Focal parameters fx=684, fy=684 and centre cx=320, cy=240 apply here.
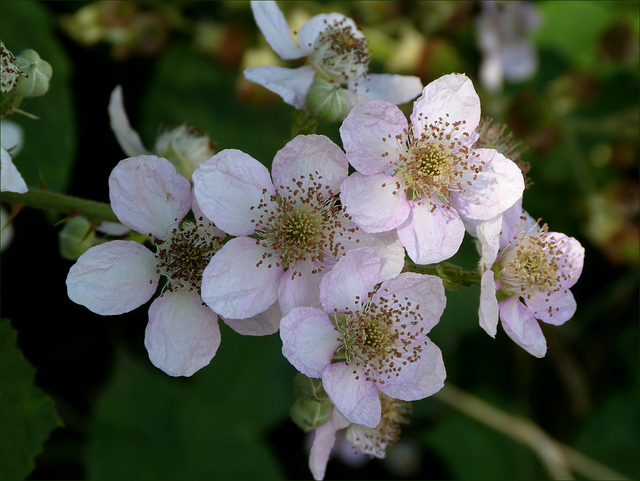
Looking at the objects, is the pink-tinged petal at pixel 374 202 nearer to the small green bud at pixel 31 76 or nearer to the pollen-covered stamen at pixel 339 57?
the pollen-covered stamen at pixel 339 57

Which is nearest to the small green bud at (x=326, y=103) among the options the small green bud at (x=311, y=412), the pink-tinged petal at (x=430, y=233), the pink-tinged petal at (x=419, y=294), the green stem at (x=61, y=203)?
the pink-tinged petal at (x=430, y=233)

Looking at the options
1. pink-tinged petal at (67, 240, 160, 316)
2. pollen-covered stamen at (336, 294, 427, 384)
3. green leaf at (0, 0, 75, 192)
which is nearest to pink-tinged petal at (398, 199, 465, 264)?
pollen-covered stamen at (336, 294, 427, 384)

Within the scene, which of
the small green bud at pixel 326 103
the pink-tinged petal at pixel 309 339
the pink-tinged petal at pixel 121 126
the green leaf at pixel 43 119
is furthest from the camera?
the green leaf at pixel 43 119

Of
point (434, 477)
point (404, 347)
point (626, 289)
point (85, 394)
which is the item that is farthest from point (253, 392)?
point (626, 289)

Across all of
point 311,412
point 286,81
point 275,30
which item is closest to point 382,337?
point 311,412

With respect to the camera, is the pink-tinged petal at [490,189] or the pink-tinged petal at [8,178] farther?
the pink-tinged petal at [490,189]

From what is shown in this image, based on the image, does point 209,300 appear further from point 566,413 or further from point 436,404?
point 566,413
